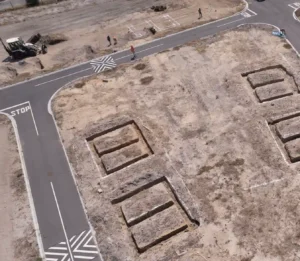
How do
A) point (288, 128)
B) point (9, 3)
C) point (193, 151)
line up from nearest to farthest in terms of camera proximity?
point (193, 151) → point (288, 128) → point (9, 3)

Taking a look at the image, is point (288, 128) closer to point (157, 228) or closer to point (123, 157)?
point (123, 157)

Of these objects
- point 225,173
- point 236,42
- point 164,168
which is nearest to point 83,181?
point 164,168

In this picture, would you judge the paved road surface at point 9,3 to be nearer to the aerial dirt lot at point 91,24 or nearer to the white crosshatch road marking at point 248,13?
the aerial dirt lot at point 91,24

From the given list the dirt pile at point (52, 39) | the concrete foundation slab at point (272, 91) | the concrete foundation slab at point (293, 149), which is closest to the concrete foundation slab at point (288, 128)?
the concrete foundation slab at point (293, 149)

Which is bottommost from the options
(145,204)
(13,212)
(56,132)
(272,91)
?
(13,212)

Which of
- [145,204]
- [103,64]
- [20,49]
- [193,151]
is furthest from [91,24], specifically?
[145,204]

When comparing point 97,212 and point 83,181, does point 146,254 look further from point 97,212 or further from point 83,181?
point 83,181

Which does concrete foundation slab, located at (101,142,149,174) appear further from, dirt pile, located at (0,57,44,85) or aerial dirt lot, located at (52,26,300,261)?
dirt pile, located at (0,57,44,85)
